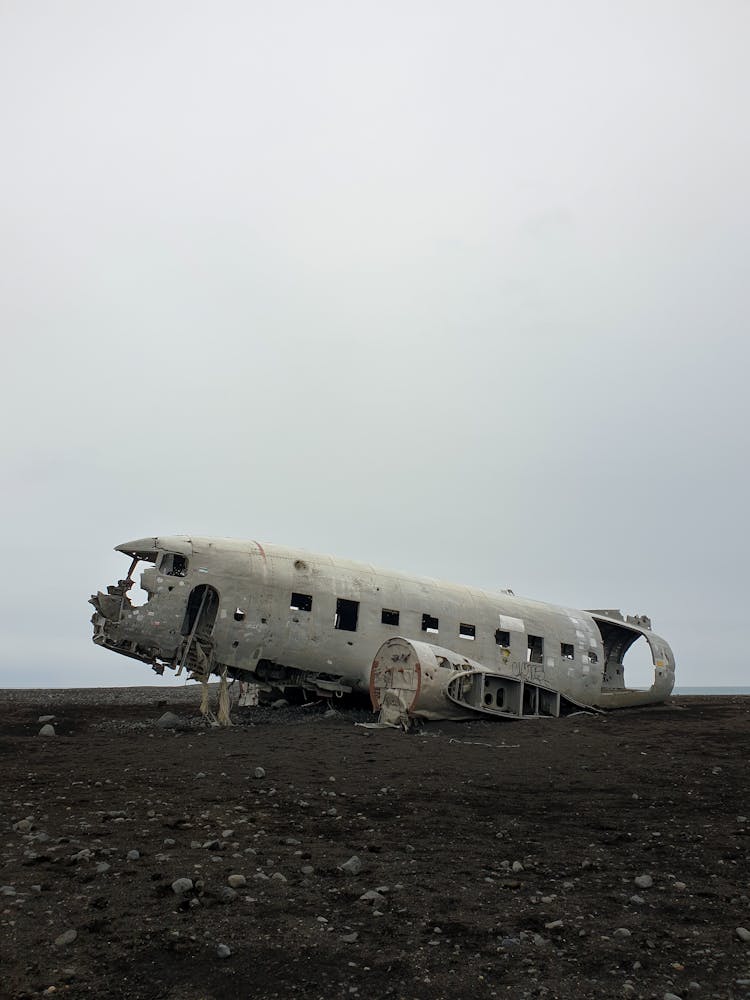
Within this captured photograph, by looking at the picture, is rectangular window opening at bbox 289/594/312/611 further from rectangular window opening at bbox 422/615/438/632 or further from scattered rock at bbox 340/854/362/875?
scattered rock at bbox 340/854/362/875

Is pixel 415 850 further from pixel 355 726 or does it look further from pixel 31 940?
pixel 355 726

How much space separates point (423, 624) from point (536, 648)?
16.3 feet

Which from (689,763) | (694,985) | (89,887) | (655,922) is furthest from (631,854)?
(689,763)

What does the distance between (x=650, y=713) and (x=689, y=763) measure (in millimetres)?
13246

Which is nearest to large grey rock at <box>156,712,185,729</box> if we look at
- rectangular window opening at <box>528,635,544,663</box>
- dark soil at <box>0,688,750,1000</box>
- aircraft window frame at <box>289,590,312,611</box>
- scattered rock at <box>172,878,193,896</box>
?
aircraft window frame at <box>289,590,312,611</box>

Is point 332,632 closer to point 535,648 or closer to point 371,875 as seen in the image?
point 535,648

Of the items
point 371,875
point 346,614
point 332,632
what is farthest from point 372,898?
point 346,614

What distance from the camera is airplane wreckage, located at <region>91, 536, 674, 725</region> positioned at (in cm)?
1984

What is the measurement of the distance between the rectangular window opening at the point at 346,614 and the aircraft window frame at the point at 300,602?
93 centimetres

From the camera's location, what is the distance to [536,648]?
26016 mm

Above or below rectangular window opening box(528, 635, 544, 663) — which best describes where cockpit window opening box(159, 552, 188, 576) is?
above

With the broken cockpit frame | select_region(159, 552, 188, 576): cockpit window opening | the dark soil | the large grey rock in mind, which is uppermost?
select_region(159, 552, 188, 576): cockpit window opening

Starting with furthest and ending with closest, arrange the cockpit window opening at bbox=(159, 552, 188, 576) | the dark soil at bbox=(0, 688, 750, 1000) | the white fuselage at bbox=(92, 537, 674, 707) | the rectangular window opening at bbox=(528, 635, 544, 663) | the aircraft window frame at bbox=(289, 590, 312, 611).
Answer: the rectangular window opening at bbox=(528, 635, 544, 663)
the aircraft window frame at bbox=(289, 590, 312, 611)
the cockpit window opening at bbox=(159, 552, 188, 576)
the white fuselage at bbox=(92, 537, 674, 707)
the dark soil at bbox=(0, 688, 750, 1000)

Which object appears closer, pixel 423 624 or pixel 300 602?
pixel 300 602
